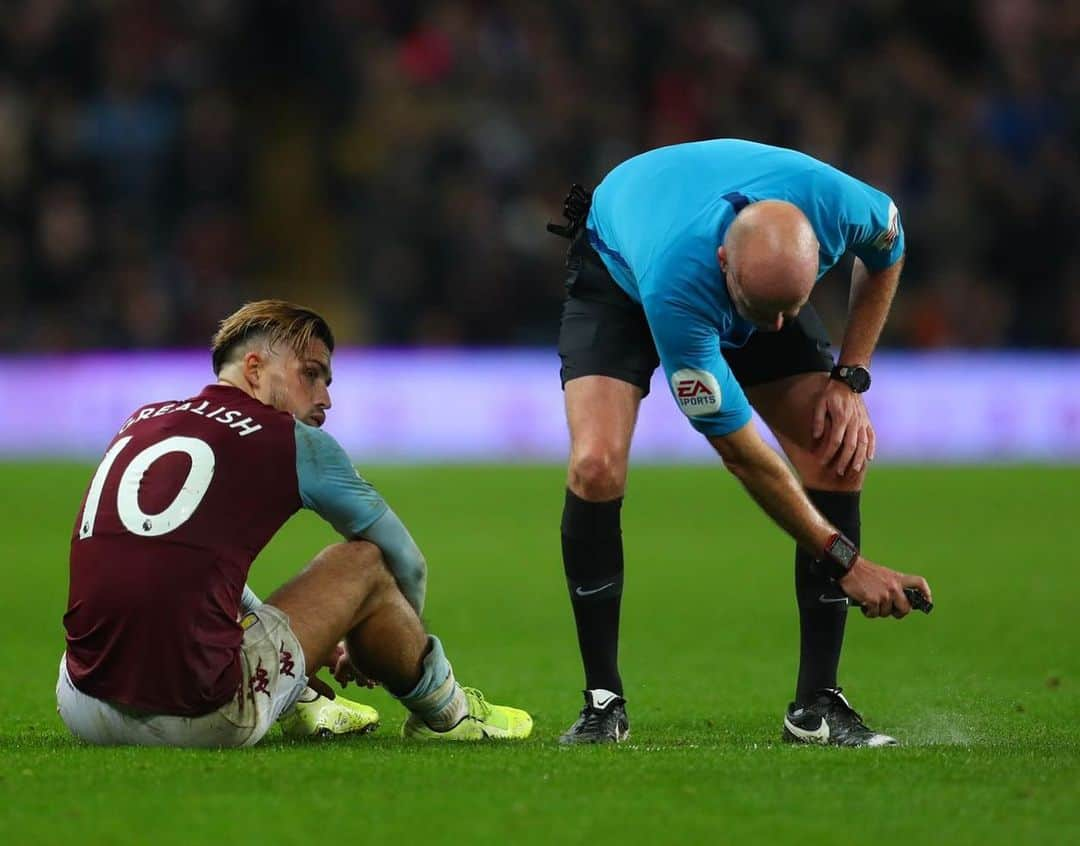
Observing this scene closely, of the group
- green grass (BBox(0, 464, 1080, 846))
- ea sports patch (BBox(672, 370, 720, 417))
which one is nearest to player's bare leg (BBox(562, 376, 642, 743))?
green grass (BBox(0, 464, 1080, 846))

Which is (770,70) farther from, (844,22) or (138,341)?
(138,341)

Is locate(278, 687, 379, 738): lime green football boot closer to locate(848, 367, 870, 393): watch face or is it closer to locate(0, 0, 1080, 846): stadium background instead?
locate(848, 367, 870, 393): watch face

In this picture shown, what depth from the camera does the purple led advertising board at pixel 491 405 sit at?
1587cm

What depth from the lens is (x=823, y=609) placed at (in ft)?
17.8

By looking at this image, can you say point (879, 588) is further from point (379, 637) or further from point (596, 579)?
point (379, 637)

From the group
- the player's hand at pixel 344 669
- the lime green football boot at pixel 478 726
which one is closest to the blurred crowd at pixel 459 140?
the lime green football boot at pixel 478 726

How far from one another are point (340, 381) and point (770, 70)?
5.59 meters

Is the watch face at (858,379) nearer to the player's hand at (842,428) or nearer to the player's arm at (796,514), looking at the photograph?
the player's hand at (842,428)

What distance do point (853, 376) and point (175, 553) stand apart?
2070 mm

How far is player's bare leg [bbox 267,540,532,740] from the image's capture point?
481cm

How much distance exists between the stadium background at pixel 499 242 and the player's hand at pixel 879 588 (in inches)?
121

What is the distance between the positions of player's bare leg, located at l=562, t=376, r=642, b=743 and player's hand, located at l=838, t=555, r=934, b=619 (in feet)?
2.39

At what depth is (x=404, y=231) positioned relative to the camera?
17109 millimetres

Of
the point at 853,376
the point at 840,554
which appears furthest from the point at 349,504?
the point at 853,376
